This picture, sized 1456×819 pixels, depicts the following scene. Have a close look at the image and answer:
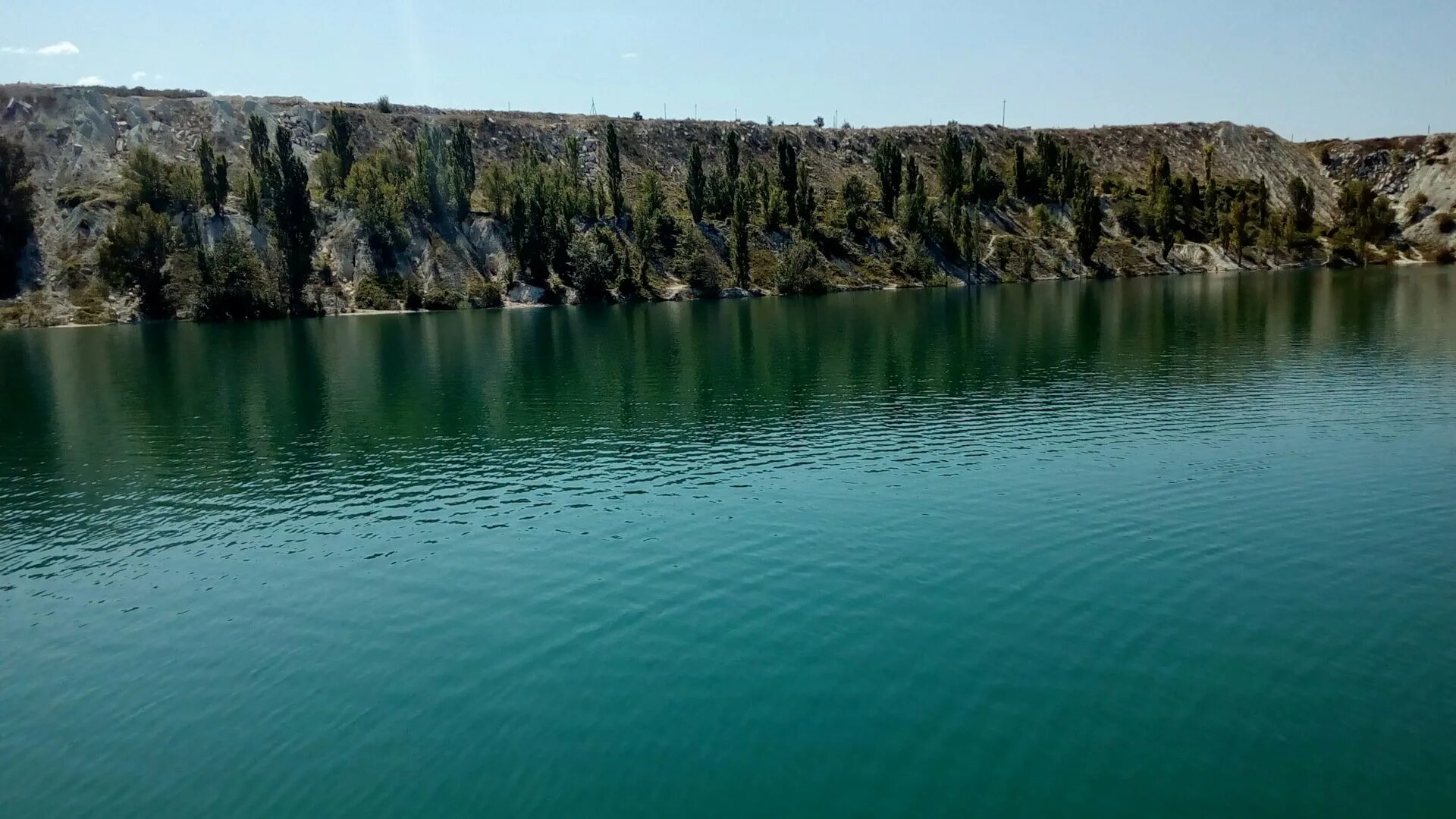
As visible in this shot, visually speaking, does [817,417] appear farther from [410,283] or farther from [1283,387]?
[410,283]

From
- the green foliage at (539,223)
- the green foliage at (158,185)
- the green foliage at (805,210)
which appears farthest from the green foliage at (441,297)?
the green foliage at (805,210)

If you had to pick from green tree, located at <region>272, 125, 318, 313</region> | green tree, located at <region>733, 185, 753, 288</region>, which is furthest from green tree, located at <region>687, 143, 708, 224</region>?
green tree, located at <region>272, 125, 318, 313</region>

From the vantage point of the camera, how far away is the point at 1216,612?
26844 millimetres

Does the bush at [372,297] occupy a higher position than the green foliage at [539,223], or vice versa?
the green foliage at [539,223]

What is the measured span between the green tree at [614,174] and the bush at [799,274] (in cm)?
3429

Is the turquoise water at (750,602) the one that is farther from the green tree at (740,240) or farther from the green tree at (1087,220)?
the green tree at (1087,220)

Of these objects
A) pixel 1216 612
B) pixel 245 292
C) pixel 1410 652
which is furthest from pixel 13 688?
pixel 245 292

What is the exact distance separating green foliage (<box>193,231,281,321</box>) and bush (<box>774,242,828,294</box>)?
8921cm

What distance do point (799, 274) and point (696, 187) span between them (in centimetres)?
2849

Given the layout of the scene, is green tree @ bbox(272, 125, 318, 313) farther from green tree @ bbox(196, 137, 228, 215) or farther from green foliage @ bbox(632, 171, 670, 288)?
green foliage @ bbox(632, 171, 670, 288)

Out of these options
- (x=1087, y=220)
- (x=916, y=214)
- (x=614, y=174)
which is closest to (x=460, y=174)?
(x=614, y=174)

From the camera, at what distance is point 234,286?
151 m

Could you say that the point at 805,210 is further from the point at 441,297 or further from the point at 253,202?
the point at 253,202

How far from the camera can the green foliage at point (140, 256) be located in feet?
484
